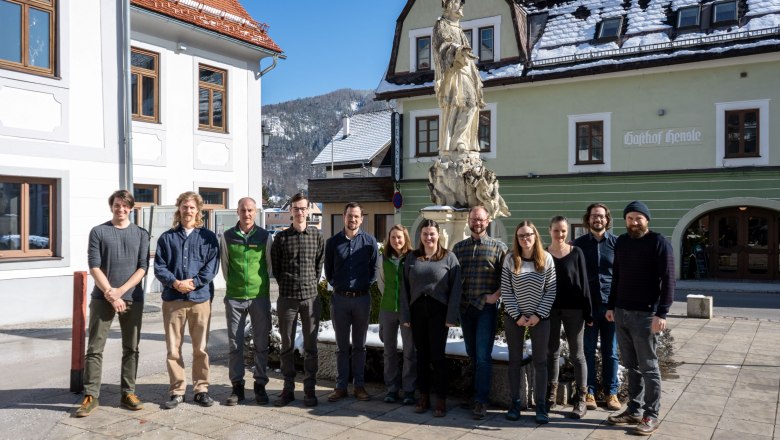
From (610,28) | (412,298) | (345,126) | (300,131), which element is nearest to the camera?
(412,298)

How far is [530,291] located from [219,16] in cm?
1363

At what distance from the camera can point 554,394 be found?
5625mm

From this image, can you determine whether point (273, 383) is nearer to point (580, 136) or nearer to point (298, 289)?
point (298, 289)

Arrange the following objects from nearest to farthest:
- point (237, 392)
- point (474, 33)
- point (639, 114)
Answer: point (237, 392), point (639, 114), point (474, 33)

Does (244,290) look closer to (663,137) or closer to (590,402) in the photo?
(590,402)

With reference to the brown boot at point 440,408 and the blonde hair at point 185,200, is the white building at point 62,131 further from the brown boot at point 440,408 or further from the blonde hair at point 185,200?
the brown boot at point 440,408

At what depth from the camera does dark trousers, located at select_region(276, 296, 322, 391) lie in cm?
583

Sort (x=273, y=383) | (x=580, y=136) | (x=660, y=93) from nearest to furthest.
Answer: (x=273, y=383)
(x=660, y=93)
(x=580, y=136)

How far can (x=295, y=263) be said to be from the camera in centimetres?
580

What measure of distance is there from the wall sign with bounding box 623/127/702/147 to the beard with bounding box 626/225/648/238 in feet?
50.1

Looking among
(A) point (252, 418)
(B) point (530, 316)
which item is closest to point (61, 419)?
(A) point (252, 418)

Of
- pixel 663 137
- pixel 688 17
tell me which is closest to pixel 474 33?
pixel 688 17

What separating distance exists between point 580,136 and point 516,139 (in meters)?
2.09

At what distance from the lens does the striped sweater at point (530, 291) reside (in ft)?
17.0
